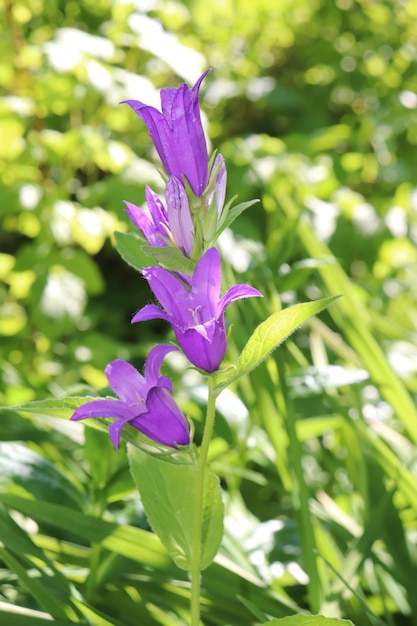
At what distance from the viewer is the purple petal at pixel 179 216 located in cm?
47

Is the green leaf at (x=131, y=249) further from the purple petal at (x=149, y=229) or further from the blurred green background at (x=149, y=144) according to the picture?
the blurred green background at (x=149, y=144)

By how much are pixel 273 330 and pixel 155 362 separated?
9 centimetres

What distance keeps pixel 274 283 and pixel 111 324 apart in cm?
86

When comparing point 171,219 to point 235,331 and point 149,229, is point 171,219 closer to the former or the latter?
point 149,229

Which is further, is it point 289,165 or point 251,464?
point 289,165

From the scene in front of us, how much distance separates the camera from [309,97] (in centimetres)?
228

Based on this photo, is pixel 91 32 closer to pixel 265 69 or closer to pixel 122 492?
pixel 265 69

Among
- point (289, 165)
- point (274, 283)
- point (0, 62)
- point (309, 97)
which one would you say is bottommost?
point (274, 283)

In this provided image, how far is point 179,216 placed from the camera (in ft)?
1.57

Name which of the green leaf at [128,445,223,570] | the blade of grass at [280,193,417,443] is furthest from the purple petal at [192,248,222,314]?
the blade of grass at [280,193,417,443]

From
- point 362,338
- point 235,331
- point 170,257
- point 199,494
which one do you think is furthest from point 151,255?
point 362,338

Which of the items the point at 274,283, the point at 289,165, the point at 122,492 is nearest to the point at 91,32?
the point at 289,165

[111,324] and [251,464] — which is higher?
[111,324]

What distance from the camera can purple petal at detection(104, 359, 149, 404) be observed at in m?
0.52
